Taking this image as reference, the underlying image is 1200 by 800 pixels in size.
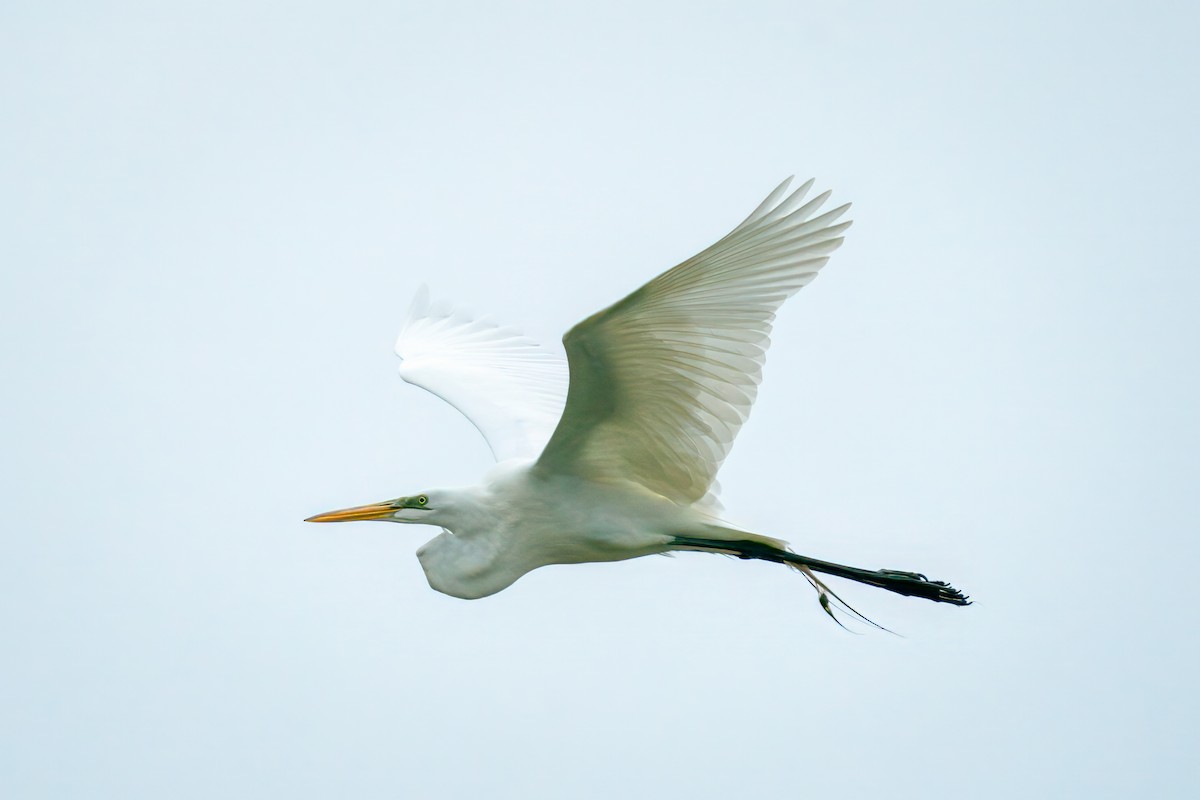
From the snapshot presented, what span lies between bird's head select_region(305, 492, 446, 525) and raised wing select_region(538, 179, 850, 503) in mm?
473

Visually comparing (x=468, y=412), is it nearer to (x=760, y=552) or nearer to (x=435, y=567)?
(x=435, y=567)

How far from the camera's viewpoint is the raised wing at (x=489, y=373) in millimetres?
6031

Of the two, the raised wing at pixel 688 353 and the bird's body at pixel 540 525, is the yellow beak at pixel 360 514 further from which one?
the raised wing at pixel 688 353

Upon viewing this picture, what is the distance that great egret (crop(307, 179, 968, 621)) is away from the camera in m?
4.50

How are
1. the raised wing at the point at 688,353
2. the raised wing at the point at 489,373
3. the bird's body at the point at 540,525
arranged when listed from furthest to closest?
the raised wing at the point at 489,373
the bird's body at the point at 540,525
the raised wing at the point at 688,353

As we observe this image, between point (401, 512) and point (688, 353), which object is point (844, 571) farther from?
point (401, 512)

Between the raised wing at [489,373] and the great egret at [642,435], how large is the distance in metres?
0.01

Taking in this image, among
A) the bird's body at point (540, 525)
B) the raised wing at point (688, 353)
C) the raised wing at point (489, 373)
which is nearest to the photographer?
the raised wing at point (688, 353)

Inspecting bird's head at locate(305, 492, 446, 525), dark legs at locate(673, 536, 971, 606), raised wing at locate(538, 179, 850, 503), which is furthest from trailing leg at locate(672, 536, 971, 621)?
bird's head at locate(305, 492, 446, 525)

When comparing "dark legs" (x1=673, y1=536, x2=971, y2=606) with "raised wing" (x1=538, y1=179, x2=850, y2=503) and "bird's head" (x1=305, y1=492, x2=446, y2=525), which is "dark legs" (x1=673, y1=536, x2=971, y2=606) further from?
"bird's head" (x1=305, y1=492, x2=446, y2=525)

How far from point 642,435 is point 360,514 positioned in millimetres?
1090

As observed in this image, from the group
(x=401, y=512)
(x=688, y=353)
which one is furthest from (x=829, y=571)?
(x=401, y=512)

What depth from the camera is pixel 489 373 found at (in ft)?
21.3

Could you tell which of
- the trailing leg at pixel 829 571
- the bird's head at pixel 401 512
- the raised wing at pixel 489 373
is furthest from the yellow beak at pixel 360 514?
the trailing leg at pixel 829 571
